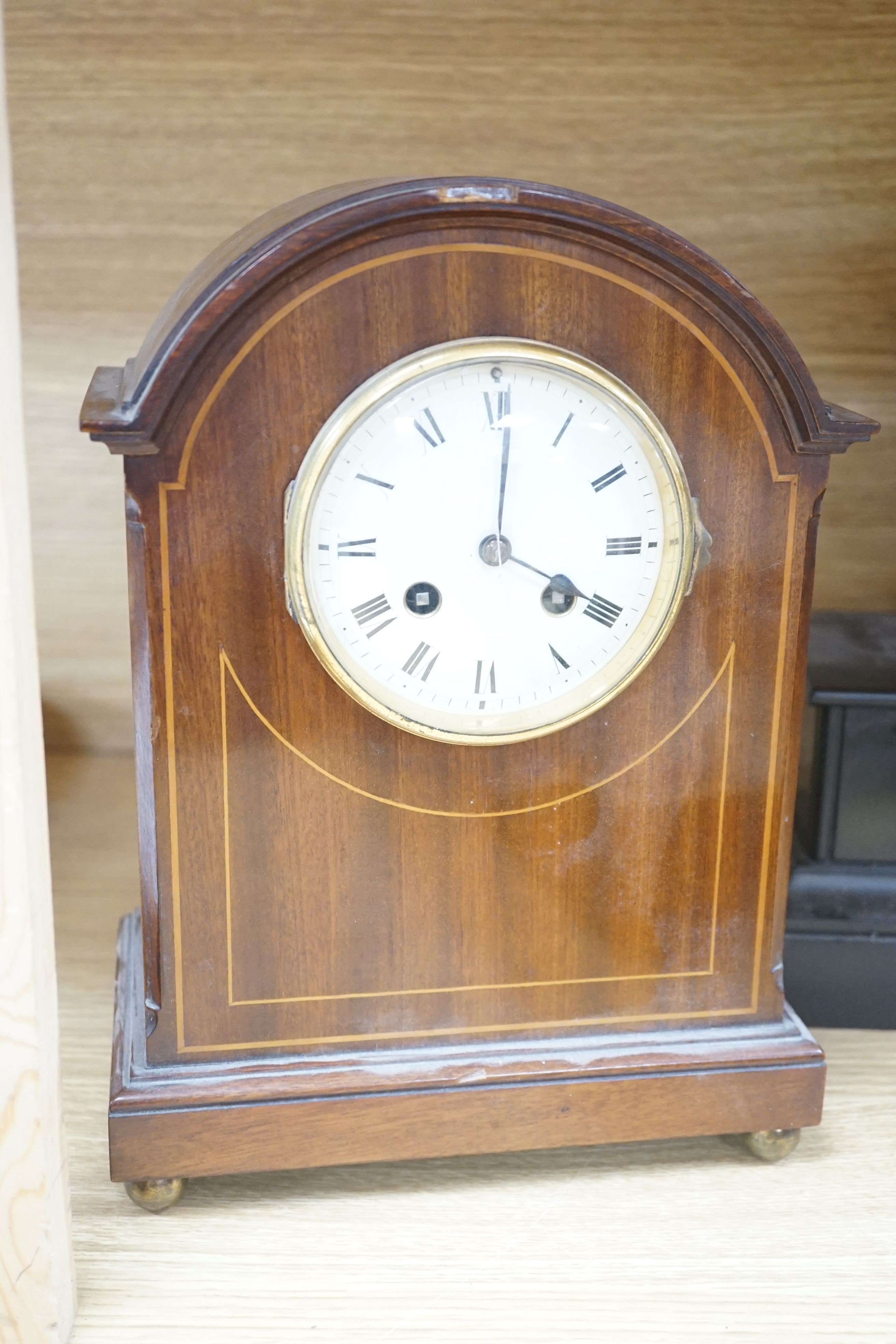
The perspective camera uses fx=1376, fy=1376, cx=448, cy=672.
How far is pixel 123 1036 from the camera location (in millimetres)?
999

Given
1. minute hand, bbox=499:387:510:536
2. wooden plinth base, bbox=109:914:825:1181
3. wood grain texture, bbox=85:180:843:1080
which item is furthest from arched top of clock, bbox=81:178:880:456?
wooden plinth base, bbox=109:914:825:1181

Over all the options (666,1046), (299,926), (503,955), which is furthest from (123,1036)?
(666,1046)

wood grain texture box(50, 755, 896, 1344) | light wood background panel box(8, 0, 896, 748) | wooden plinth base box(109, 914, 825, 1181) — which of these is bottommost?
wood grain texture box(50, 755, 896, 1344)

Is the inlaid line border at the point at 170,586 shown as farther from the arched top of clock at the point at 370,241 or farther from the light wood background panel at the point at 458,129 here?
the light wood background panel at the point at 458,129

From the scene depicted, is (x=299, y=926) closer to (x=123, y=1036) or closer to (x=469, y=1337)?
(x=123, y=1036)

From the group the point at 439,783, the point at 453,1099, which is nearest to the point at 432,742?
the point at 439,783

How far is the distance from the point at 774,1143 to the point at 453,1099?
0.81 ft

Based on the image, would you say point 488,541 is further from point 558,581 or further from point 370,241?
point 370,241

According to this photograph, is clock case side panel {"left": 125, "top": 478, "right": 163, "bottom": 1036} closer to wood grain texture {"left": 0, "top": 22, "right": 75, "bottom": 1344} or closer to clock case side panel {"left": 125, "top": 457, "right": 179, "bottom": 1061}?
clock case side panel {"left": 125, "top": 457, "right": 179, "bottom": 1061}

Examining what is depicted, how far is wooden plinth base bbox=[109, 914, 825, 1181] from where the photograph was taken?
0.95 m

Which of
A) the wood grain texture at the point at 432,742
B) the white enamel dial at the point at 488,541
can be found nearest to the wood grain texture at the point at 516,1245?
the wood grain texture at the point at 432,742

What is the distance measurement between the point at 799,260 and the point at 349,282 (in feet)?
2.57

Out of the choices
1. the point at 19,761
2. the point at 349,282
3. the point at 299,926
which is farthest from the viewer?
the point at 299,926

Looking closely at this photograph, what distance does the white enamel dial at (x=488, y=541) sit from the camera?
2.89 feet
